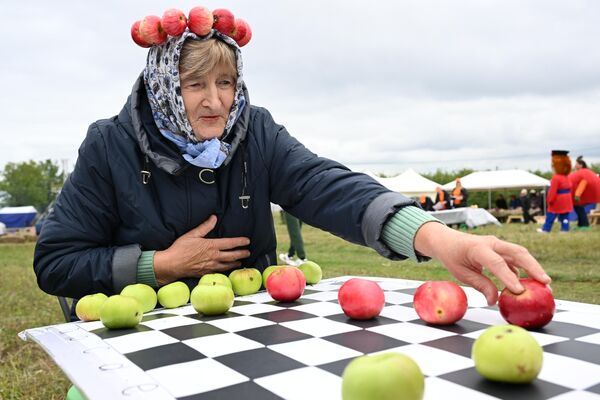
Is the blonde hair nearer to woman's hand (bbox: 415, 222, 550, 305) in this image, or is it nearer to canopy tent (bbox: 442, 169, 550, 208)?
woman's hand (bbox: 415, 222, 550, 305)

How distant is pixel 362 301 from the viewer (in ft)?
5.34

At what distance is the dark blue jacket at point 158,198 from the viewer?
2.15 metres

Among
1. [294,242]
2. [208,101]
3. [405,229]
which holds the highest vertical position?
[208,101]

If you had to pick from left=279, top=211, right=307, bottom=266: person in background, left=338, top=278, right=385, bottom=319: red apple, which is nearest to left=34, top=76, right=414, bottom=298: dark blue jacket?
left=338, top=278, right=385, bottom=319: red apple

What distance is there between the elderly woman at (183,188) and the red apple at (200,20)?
3cm

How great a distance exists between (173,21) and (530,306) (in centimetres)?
170

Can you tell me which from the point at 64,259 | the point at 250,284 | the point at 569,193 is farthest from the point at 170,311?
the point at 569,193

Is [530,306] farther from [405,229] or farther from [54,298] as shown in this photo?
[54,298]

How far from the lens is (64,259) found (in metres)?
2.17

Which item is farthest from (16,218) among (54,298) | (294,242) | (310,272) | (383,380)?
(383,380)

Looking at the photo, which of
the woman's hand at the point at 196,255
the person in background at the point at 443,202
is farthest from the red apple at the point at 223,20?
the person in background at the point at 443,202

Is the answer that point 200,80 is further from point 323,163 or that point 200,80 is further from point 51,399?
point 51,399

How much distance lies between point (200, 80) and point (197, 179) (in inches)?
16.3

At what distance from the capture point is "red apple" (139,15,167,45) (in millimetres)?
2285
